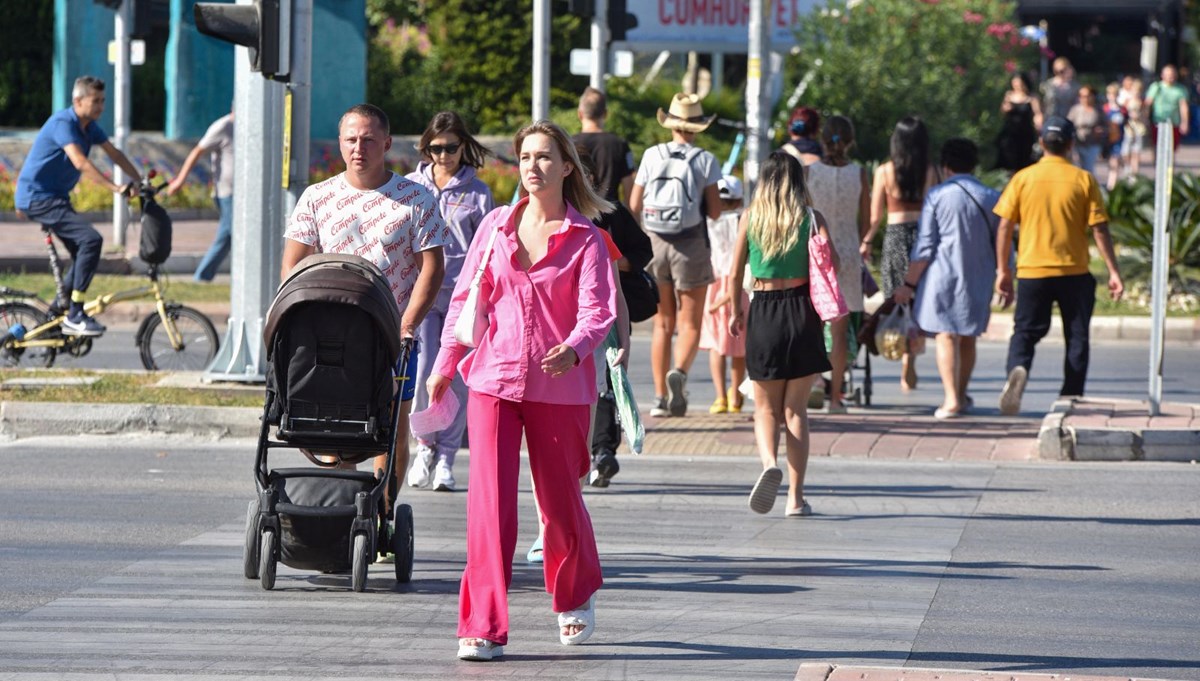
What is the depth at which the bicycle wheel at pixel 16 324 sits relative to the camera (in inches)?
538

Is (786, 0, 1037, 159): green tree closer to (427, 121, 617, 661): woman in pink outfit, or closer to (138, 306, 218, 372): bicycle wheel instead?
(138, 306, 218, 372): bicycle wheel

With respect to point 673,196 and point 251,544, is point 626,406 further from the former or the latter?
point 673,196

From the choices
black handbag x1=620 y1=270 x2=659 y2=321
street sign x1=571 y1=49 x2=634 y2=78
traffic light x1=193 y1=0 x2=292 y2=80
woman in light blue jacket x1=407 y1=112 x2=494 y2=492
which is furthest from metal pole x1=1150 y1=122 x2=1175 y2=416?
street sign x1=571 y1=49 x2=634 y2=78

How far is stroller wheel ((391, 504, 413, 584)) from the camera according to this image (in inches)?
292

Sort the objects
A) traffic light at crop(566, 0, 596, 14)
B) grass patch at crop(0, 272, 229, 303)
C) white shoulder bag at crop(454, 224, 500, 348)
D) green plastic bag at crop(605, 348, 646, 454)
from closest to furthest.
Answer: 1. white shoulder bag at crop(454, 224, 500, 348)
2. green plastic bag at crop(605, 348, 646, 454)
3. grass patch at crop(0, 272, 229, 303)
4. traffic light at crop(566, 0, 596, 14)

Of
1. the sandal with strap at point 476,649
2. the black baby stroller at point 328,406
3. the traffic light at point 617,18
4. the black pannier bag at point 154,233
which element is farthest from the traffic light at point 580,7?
the sandal with strap at point 476,649

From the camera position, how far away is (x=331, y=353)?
23.5 feet

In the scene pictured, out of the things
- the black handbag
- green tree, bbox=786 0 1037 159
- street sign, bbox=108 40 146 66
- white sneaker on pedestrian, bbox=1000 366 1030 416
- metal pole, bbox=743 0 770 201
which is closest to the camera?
the black handbag

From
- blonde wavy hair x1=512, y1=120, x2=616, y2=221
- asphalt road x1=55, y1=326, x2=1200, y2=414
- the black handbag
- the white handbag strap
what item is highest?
blonde wavy hair x1=512, y1=120, x2=616, y2=221

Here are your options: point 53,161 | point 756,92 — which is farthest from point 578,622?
point 756,92

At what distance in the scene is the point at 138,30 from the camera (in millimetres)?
23203

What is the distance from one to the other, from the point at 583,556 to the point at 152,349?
8.24 meters

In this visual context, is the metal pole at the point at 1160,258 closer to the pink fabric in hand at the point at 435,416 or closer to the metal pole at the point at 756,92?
the metal pole at the point at 756,92

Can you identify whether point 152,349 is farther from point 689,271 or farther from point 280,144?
point 689,271
